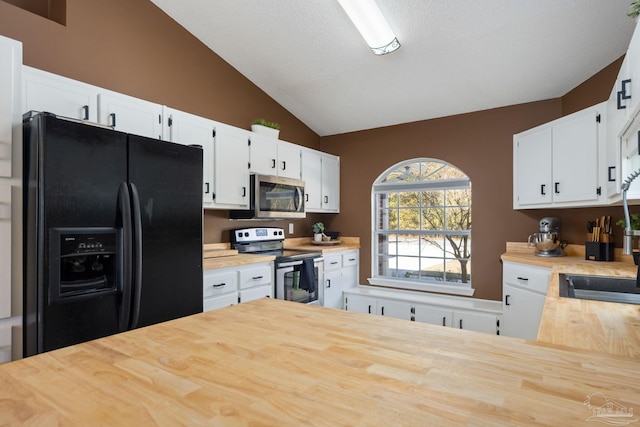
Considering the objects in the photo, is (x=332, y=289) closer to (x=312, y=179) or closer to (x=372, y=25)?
(x=312, y=179)

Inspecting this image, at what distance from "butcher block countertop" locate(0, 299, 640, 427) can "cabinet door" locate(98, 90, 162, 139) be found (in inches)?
78.1

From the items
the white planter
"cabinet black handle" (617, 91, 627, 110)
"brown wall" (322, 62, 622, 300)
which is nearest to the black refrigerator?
the white planter

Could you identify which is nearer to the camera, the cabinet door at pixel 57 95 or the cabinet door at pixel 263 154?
the cabinet door at pixel 57 95

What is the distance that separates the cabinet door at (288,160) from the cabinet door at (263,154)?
0.07 m

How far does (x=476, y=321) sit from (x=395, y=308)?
2.71 ft

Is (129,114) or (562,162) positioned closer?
(129,114)

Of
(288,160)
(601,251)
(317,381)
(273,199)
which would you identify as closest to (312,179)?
(288,160)

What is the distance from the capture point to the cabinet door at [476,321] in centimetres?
342

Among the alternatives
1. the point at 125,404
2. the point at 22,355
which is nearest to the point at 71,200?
the point at 22,355

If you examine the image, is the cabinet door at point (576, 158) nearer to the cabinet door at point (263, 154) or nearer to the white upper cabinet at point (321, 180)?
the white upper cabinet at point (321, 180)

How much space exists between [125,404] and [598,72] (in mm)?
3908

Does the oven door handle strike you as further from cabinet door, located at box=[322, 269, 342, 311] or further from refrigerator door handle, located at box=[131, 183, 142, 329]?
refrigerator door handle, located at box=[131, 183, 142, 329]

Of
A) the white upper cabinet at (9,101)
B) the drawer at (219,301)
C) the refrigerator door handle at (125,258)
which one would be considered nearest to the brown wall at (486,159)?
the drawer at (219,301)

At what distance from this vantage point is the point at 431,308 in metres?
3.75
